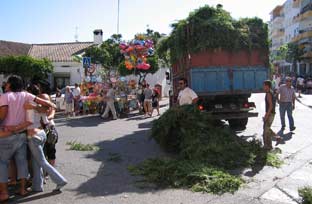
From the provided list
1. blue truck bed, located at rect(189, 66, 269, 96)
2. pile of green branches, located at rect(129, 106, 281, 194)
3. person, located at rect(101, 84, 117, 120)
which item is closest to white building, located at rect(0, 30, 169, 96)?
person, located at rect(101, 84, 117, 120)

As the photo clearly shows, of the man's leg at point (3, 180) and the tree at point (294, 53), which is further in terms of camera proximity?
the tree at point (294, 53)

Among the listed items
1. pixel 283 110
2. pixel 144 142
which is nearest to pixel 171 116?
pixel 144 142

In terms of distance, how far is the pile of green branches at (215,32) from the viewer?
11.5 meters

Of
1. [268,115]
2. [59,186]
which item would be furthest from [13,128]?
[268,115]

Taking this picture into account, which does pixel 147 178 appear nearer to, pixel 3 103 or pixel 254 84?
pixel 3 103

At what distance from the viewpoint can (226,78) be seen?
1181cm

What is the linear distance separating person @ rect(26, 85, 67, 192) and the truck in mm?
6028

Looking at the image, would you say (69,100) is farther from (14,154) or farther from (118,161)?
(14,154)

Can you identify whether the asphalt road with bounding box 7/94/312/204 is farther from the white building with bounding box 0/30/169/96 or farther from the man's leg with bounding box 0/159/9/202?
the white building with bounding box 0/30/169/96

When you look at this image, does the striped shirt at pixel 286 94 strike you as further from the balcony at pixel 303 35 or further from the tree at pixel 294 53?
the balcony at pixel 303 35

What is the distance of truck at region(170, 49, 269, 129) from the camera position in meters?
11.7

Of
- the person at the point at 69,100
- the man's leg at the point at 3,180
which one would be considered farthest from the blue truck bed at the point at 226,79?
the person at the point at 69,100

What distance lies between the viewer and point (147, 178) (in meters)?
6.98

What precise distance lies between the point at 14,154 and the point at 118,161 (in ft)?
10.2
